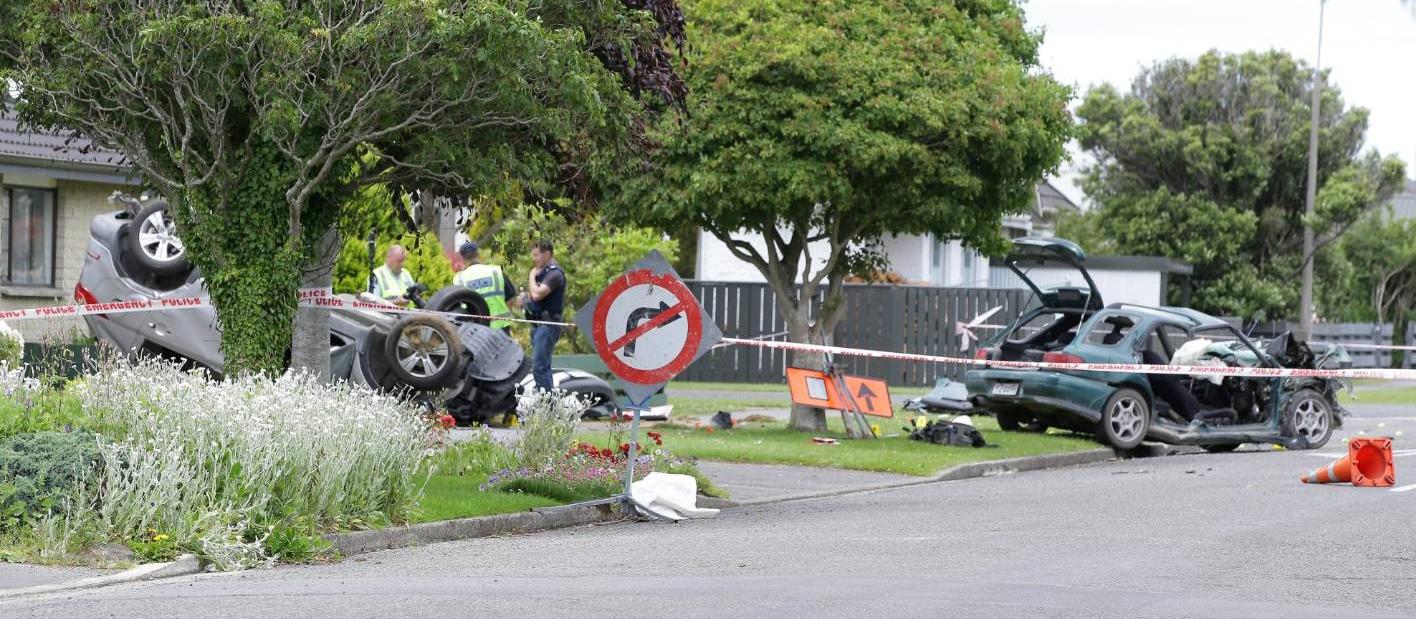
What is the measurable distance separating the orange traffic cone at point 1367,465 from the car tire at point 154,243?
10.8m

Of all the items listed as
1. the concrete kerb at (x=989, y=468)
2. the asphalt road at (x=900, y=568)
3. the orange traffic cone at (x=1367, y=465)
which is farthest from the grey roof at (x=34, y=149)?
the orange traffic cone at (x=1367, y=465)

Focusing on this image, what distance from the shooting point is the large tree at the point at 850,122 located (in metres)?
18.1

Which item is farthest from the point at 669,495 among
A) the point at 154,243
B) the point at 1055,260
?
the point at 1055,260

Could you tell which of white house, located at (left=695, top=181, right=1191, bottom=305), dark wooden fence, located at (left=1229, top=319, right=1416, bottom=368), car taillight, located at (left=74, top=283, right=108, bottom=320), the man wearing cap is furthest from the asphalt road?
dark wooden fence, located at (left=1229, top=319, right=1416, bottom=368)

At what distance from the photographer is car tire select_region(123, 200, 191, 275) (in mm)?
18469

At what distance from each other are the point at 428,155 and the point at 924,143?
24.1ft

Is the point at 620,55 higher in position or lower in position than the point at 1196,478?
higher

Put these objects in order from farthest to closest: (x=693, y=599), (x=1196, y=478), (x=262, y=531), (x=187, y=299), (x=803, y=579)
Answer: (x=187, y=299) < (x=1196, y=478) < (x=262, y=531) < (x=803, y=579) < (x=693, y=599)

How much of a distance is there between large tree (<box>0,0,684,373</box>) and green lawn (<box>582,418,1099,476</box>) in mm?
4674

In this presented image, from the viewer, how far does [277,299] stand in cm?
1264

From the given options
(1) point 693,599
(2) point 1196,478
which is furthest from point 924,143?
(1) point 693,599

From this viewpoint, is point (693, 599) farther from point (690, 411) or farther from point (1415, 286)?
point (1415, 286)

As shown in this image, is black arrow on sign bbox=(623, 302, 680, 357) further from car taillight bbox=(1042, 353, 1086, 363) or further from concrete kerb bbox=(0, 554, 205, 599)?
car taillight bbox=(1042, 353, 1086, 363)

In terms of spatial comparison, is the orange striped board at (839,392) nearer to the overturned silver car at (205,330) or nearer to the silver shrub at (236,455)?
the overturned silver car at (205,330)
